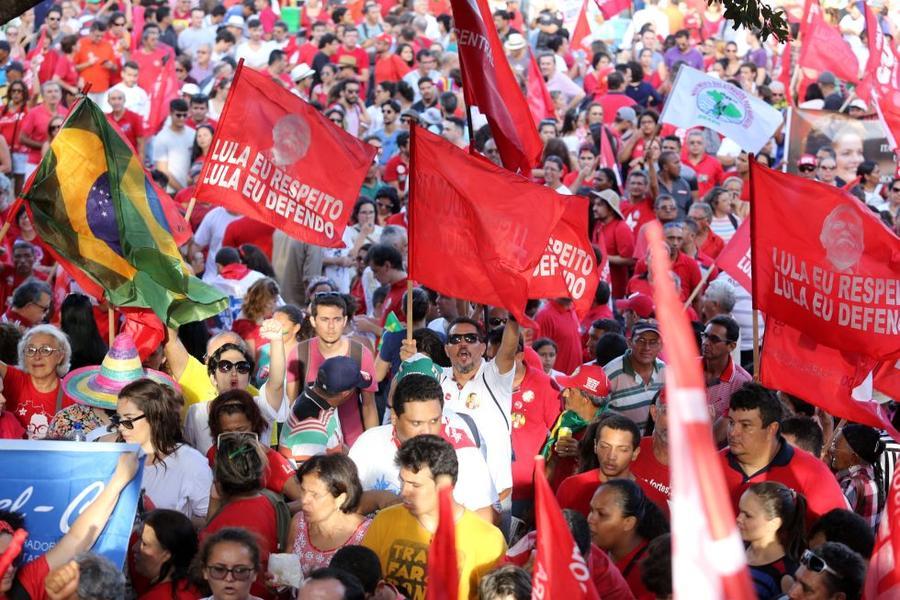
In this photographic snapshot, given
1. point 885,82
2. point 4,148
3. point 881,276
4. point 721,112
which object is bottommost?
point 4,148

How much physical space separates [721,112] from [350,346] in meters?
7.16

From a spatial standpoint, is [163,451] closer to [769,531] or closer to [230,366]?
[230,366]

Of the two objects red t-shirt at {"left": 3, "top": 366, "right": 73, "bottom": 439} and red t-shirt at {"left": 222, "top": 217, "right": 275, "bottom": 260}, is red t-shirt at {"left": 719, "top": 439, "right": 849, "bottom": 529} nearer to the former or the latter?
red t-shirt at {"left": 3, "top": 366, "right": 73, "bottom": 439}

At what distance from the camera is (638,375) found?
343 inches

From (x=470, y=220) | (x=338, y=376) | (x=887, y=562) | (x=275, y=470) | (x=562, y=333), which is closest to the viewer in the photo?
(x=887, y=562)

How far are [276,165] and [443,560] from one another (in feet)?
Answer: 15.5

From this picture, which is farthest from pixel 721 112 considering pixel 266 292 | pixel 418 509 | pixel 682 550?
pixel 682 550

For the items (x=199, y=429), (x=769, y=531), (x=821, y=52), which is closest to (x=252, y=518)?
(x=199, y=429)

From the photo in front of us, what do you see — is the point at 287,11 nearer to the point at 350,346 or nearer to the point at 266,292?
the point at 266,292

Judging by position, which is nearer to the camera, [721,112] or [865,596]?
[865,596]

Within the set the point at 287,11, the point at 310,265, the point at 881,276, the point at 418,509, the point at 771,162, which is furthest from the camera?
the point at 287,11

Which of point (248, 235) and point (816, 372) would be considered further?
point (248, 235)

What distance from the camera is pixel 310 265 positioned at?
1256 centimetres

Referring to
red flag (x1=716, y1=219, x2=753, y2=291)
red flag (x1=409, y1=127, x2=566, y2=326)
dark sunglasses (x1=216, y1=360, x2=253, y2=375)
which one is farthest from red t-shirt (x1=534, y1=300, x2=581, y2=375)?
dark sunglasses (x1=216, y1=360, x2=253, y2=375)
